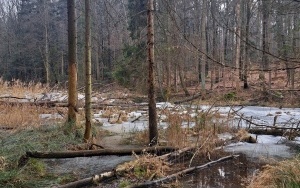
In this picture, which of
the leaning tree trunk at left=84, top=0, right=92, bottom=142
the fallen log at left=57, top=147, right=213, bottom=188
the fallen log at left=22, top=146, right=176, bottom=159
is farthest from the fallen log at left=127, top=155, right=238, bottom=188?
the leaning tree trunk at left=84, top=0, right=92, bottom=142

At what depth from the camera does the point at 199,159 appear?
795cm

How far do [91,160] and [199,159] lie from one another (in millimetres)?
2511

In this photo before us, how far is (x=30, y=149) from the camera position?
7.57 meters

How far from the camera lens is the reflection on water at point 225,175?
239 inches

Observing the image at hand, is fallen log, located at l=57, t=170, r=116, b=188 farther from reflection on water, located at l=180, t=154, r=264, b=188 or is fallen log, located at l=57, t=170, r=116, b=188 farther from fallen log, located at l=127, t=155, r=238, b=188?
reflection on water, located at l=180, t=154, r=264, b=188

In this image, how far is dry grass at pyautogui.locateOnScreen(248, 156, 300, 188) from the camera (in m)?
4.28

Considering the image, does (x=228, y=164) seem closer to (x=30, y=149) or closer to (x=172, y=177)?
(x=172, y=177)

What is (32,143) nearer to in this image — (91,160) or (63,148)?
(63,148)

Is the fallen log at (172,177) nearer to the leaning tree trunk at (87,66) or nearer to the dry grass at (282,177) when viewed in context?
the dry grass at (282,177)

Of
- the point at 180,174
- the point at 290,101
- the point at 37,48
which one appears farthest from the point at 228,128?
the point at 37,48

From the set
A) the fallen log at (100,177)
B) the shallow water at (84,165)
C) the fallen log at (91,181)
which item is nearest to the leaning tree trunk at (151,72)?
the shallow water at (84,165)

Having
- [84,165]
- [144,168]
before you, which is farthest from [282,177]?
[84,165]

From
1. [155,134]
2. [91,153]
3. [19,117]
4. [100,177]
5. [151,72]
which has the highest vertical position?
[151,72]

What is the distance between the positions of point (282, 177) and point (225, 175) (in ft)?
7.26
